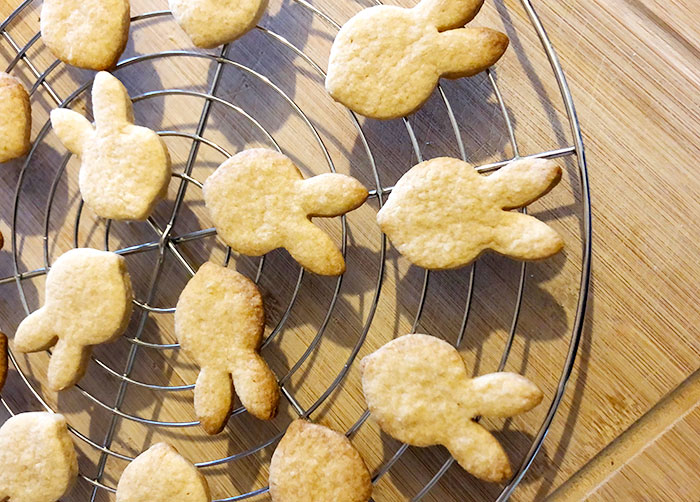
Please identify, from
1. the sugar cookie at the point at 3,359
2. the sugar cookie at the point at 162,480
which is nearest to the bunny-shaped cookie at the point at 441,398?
the sugar cookie at the point at 162,480

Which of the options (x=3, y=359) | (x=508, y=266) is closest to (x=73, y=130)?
(x=3, y=359)

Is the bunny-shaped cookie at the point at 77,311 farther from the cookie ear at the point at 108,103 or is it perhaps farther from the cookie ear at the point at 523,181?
the cookie ear at the point at 523,181

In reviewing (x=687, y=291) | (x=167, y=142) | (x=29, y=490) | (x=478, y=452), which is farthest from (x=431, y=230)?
(x=29, y=490)

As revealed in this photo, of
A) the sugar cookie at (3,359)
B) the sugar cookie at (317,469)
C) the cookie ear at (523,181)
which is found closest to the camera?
the cookie ear at (523,181)

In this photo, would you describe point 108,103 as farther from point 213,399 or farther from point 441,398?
point 441,398

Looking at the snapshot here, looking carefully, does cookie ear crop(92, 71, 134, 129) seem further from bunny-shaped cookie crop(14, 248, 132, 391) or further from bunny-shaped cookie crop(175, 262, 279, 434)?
bunny-shaped cookie crop(175, 262, 279, 434)

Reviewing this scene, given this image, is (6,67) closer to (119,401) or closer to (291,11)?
(291,11)

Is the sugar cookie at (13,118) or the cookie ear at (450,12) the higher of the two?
the cookie ear at (450,12)
